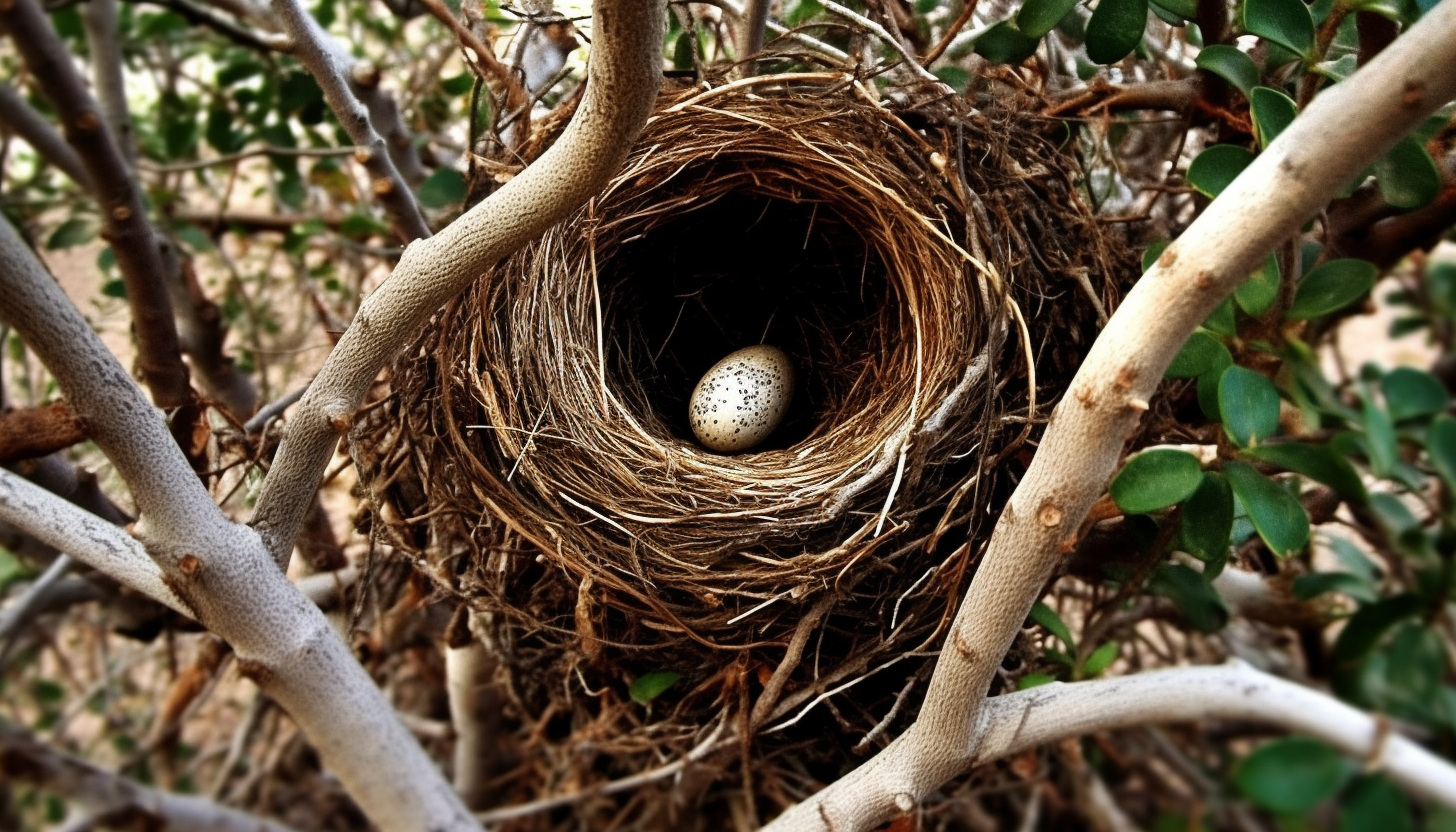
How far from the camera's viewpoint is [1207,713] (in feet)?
2.03

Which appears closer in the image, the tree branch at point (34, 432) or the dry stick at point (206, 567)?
the dry stick at point (206, 567)

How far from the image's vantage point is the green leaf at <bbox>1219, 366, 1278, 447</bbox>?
29.8 inches

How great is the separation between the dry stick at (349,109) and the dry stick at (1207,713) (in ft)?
2.25

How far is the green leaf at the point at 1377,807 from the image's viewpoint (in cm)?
50

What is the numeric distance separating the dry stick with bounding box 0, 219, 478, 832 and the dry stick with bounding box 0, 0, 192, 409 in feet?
1.00

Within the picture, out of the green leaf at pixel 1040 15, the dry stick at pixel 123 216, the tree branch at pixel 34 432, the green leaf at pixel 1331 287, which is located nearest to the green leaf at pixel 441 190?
the dry stick at pixel 123 216

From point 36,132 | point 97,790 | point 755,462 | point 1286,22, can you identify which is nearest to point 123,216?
point 36,132

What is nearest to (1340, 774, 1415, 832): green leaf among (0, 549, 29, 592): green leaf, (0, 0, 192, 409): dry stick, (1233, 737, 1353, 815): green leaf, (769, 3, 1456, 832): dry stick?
(1233, 737, 1353, 815): green leaf

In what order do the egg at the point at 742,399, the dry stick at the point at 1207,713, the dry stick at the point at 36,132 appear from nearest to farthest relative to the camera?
the dry stick at the point at 1207,713 → the dry stick at the point at 36,132 → the egg at the point at 742,399

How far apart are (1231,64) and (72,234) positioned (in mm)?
1487

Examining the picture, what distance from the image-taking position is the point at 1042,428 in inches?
37.1

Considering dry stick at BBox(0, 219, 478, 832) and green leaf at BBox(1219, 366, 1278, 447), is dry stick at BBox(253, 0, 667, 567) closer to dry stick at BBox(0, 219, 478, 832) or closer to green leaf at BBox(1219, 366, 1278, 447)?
dry stick at BBox(0, 219, 478, 832)

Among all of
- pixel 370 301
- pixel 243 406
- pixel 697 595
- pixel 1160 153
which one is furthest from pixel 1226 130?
pixel 243 406

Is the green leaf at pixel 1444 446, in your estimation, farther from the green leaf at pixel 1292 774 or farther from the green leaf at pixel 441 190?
the green leaf at pixel 441 190
